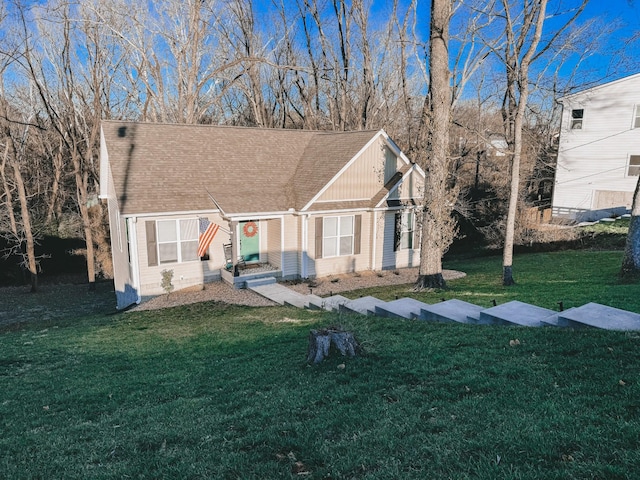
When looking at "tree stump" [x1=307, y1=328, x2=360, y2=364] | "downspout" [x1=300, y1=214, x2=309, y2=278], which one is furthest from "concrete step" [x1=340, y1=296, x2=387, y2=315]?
"downspout" [x1=300, y1=214, x2=309, y2=278]

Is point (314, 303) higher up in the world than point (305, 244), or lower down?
lower down

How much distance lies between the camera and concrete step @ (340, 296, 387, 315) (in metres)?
11.5

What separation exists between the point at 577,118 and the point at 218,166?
79.3 feet

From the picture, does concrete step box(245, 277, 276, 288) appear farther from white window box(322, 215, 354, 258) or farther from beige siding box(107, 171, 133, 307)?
beige siding box(107, 171, 133, 307)

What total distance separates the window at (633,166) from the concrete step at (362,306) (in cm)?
2338

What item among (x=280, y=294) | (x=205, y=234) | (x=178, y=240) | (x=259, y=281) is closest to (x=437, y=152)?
(x=280, y=294)

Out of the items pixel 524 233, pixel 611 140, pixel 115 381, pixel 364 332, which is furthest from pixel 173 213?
pixel 611 140

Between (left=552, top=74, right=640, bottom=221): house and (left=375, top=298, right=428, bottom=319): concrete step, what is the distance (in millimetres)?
22557

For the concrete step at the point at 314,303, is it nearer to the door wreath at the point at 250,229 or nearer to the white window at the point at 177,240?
the door wreath at the point at 250,229

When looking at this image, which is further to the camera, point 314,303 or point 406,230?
point 406,230

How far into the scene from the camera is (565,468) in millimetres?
3729

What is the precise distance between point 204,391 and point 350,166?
12825 millimetres

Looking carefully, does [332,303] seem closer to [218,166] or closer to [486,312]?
[486,312]

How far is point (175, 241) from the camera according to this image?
16.0m
